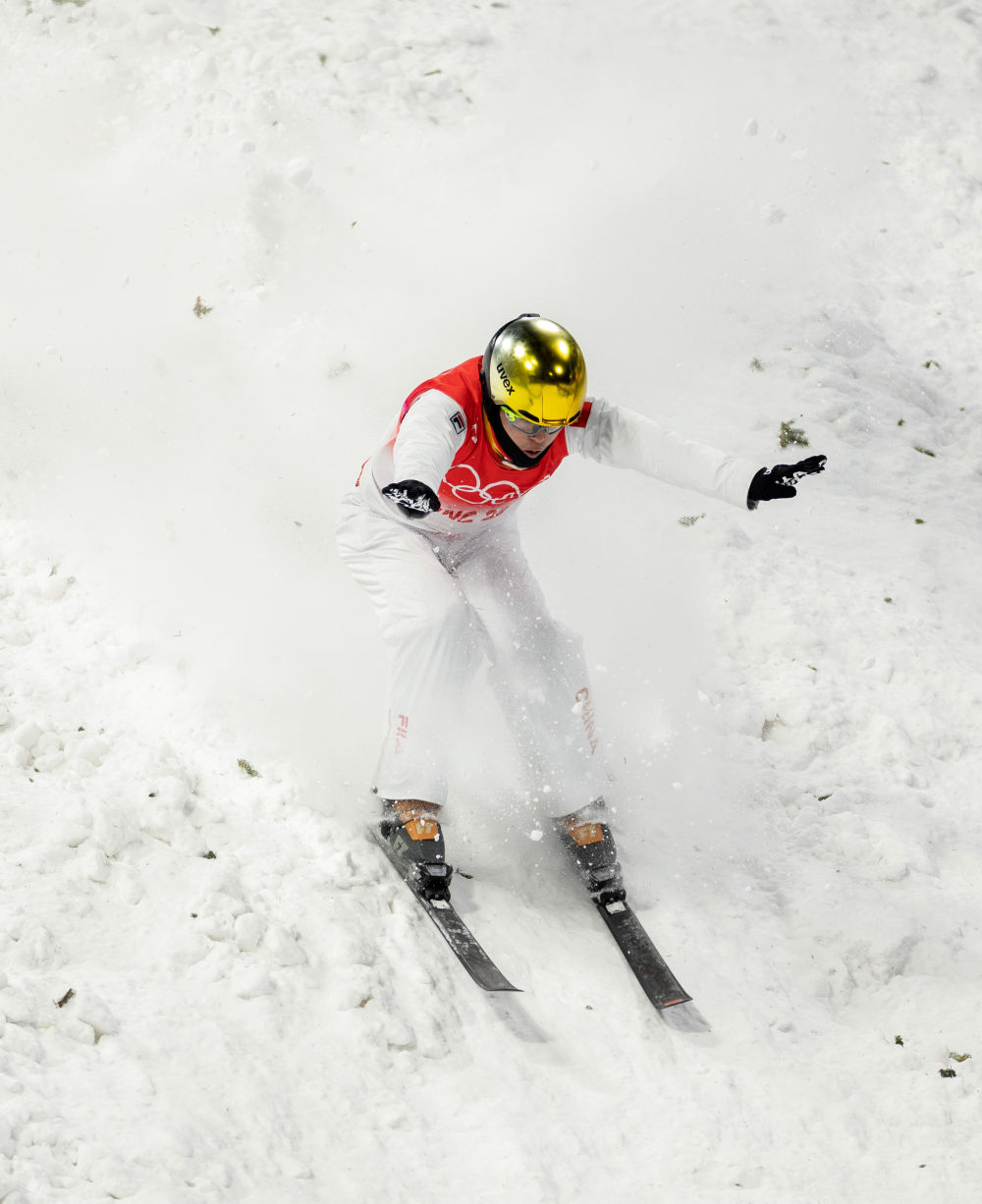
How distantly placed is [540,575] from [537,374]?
198 cm

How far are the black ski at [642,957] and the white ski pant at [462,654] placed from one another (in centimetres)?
44

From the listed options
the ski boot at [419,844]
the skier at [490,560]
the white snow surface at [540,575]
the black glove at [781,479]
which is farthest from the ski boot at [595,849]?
the black glove at [781,479]

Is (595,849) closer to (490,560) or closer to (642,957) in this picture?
(642,957)

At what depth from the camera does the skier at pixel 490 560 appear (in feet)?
12.5

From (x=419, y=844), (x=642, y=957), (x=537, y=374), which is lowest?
(x=642, y=957)

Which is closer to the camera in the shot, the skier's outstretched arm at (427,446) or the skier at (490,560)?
the skier's outstretched arm at (427,446)

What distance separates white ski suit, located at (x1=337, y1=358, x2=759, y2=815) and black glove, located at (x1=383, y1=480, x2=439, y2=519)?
171 millimetres

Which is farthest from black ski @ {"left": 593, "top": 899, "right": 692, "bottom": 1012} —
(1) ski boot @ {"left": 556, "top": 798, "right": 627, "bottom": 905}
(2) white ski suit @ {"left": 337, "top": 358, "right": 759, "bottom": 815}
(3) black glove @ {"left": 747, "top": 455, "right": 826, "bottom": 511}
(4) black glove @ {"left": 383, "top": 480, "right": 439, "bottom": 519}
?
(4) black glove @ {"left": 383, "top": 480, "right": 439, "bottom": 519}

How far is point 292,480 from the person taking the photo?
588 cm

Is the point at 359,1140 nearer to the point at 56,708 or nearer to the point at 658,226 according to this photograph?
the point at 56,708

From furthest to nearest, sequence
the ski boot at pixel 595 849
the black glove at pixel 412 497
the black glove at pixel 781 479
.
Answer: the ski boot at pixel 595 849, the black glove at pixel 781 479, the black glove at pixel 412 497

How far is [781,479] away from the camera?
150 inches

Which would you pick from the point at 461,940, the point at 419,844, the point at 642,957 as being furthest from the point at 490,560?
the point at 642,957

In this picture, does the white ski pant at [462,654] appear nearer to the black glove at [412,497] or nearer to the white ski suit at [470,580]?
the white ski suit at [470,580]
